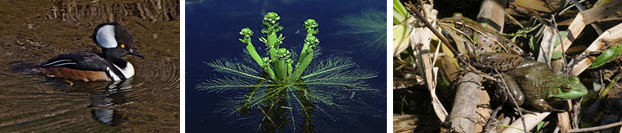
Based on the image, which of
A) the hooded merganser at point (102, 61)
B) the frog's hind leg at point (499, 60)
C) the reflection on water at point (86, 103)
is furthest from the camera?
the hooded merganser at point (102, 61)

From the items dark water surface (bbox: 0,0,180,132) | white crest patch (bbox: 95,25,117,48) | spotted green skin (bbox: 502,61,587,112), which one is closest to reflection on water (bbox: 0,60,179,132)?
dark water surface (bbox: 0,0,180,132)

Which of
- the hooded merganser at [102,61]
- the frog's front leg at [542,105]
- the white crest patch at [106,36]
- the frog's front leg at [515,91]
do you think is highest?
the white crest patch at [106,36]

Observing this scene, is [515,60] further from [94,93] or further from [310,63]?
[94,93]

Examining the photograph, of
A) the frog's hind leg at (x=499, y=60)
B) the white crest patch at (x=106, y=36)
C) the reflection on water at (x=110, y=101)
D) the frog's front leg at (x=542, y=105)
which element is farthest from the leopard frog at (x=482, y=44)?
the white crest patch at (x=106, y=36)

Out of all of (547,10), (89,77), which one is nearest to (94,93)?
(89,77)

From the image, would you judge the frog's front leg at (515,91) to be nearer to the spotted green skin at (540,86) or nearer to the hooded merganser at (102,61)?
the spotted green skin at (540,86)

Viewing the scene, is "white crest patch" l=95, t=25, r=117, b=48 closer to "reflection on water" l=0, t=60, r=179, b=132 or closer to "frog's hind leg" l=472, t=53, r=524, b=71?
"reflection on water" l=0, t=60, r=179, b=132

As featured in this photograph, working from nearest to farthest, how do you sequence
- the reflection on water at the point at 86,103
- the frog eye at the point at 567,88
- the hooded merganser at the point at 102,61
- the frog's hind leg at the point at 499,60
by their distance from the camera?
the reflection on water at the point at 86,103 < the frog eye at the point at 567,88 < the frog's hind leg at the point at 499,60 < the hooded merganser at the point at 102,61
